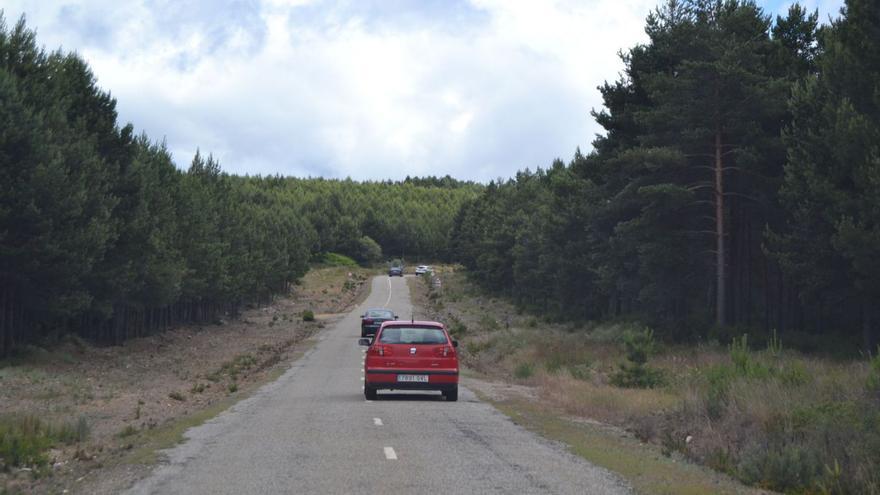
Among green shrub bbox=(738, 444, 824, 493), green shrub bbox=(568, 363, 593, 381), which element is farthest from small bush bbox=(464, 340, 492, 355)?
green shrub bbox=(738, 444, 824, 493)

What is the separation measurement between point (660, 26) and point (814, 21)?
689cm

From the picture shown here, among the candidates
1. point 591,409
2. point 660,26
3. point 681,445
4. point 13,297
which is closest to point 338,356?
point 13,297

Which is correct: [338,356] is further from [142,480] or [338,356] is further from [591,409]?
[142,480]

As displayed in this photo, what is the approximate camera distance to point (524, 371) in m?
33.6

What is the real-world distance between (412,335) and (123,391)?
11.9 metres

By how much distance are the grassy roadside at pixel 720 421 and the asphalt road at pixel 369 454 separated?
894 millimetres

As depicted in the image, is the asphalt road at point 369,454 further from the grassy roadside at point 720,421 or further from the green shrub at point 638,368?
the green shrub at point 638,368

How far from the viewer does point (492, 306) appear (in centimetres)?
10119

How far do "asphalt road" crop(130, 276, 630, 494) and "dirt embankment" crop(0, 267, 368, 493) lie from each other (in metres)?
0.93

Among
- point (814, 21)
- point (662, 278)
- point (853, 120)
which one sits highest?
point (814, 21)

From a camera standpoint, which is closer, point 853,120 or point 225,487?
point 225,487

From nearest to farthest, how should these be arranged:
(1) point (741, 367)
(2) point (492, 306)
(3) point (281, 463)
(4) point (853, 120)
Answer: (3) point (281, 463) → (1) point (741, 367) → (4) point (853, 120) → (2) point (492, 306)

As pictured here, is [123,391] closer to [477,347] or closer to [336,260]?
[477,347]

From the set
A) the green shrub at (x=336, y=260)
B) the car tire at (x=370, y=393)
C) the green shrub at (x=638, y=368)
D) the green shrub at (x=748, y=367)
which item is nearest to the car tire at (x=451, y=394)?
the car tire at (x=370, y=393)
